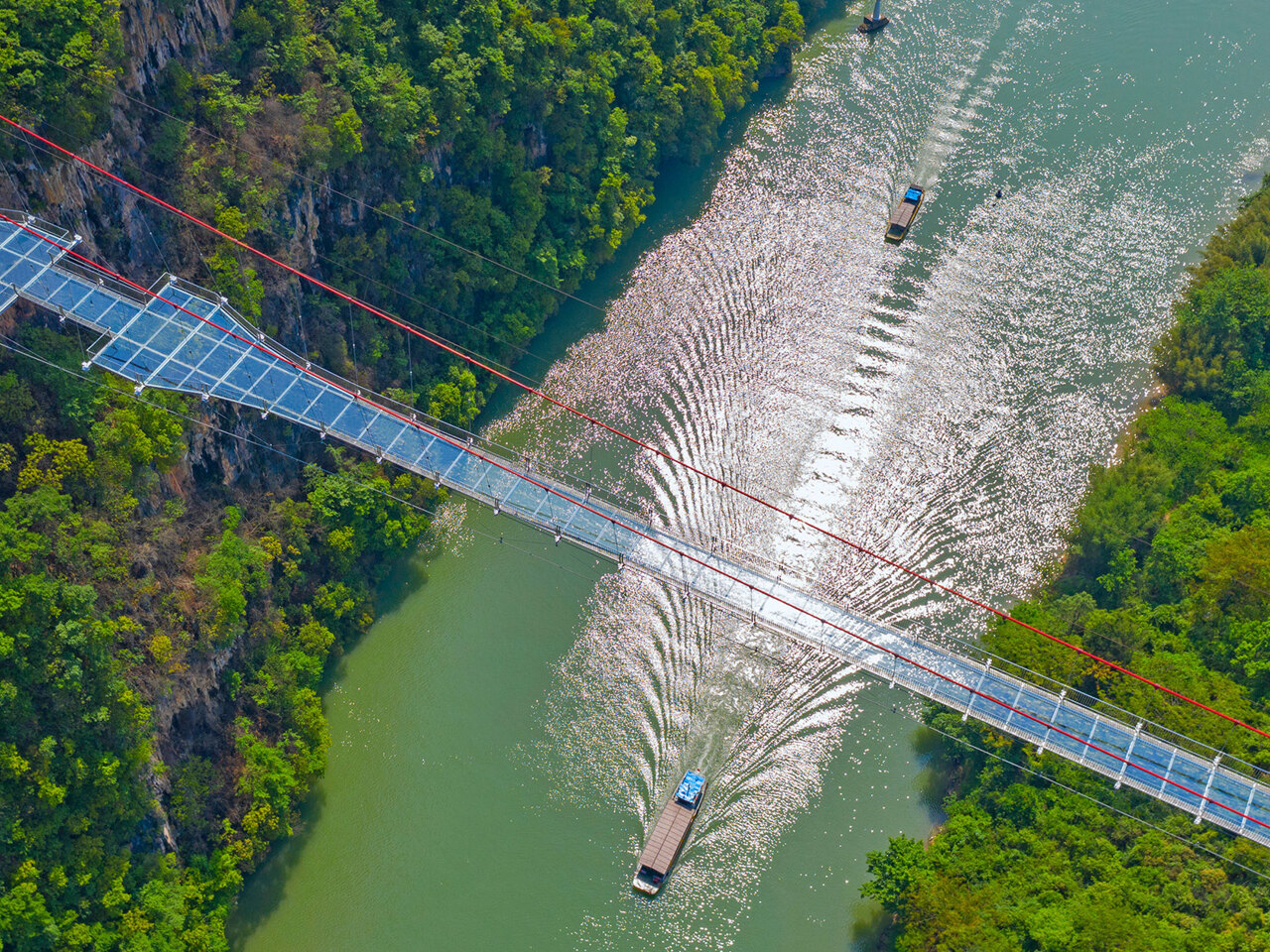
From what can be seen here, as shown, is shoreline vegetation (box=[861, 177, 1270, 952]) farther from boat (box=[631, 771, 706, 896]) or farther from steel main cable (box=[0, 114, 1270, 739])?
boat (box=[631, 771, 706, 896])

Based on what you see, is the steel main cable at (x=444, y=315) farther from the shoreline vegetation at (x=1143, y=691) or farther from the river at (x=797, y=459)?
the shoreline vegetation at (x=1143, y=691)

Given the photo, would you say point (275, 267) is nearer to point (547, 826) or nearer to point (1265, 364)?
point (547, 826)

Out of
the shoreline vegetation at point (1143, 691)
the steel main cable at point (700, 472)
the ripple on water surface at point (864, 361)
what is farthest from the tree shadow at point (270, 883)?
the shoreline vegetation at point (1143, 691)

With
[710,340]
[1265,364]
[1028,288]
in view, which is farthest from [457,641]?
[1265,364]

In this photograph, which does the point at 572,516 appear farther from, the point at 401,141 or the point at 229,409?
the point at 401,141

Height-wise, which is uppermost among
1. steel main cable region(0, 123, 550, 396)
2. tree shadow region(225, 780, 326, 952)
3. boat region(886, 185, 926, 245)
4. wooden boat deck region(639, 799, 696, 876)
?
boat region(886, 185, 926, 245)

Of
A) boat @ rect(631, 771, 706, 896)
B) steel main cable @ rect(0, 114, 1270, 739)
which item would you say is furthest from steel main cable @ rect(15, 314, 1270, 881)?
boat @ rect(631, 771, 706, 896)
